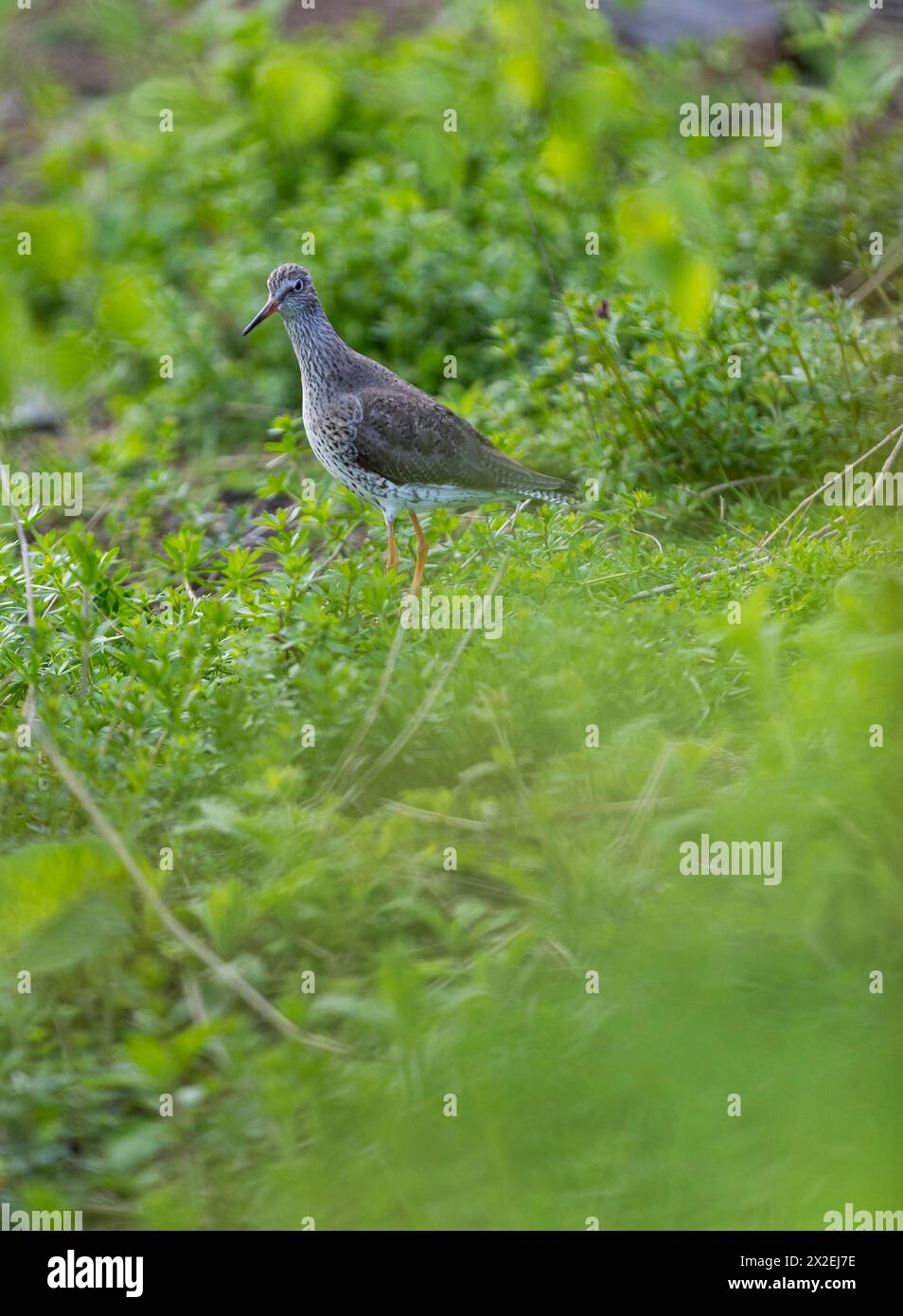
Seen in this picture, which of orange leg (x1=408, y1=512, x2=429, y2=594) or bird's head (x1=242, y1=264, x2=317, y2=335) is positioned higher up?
bird's head (x1=242, y1=264, x2=317, y2=335)

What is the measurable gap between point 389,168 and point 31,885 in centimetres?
698

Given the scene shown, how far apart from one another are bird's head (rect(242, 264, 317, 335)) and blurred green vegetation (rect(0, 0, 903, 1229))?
0.64 m

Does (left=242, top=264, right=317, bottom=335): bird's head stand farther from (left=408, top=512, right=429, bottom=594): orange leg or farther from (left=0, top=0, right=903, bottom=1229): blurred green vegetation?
(left=408, top=512, right=429, bottom=594): orange leg

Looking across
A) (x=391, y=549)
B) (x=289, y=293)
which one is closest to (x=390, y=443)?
(x=391, y=549)

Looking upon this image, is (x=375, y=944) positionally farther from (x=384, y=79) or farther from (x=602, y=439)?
(x=384, y=79)

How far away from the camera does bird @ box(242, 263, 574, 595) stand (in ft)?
20.0

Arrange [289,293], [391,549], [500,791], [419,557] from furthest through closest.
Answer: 1. [289,293]
2. [391,549]
3. [419,557]
4. [500,791]

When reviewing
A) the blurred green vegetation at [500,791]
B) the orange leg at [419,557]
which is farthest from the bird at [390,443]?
the blurred green vegetation at [500,791]

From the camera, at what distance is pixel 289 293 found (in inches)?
259

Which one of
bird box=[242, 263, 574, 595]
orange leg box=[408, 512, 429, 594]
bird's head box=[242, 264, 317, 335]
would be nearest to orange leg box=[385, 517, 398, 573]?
bird box=[242, 263, 574, 595]

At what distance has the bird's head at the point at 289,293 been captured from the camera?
655 cm

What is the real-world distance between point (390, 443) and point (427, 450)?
0.16 metres

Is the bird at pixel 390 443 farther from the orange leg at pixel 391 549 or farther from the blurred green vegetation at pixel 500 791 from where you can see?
the blurred green vegetation at pixel 500 791

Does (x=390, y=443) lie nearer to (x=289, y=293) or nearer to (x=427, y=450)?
(x=427, y=450)
